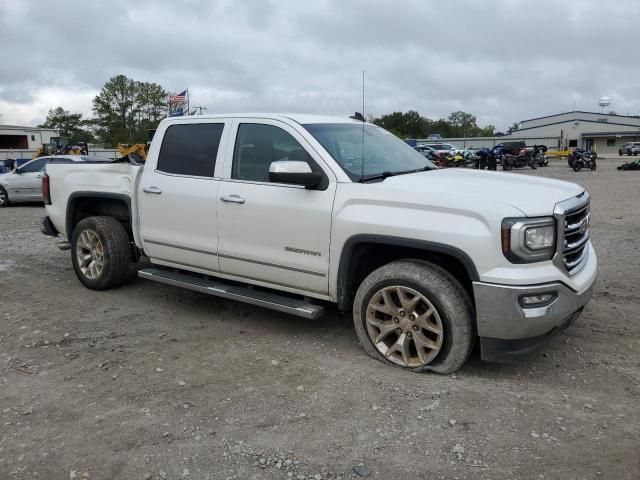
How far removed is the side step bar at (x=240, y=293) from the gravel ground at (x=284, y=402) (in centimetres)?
36

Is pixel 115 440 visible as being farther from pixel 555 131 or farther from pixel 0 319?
pixel 555 131

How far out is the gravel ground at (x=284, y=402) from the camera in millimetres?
2965

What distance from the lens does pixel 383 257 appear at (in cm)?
434

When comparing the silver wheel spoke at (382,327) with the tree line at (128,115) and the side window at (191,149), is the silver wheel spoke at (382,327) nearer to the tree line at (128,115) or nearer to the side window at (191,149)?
the side window at (191,149)

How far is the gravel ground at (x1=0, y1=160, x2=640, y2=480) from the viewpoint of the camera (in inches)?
117

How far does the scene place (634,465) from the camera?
286cm

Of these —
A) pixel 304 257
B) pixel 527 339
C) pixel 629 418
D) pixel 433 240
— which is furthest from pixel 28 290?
pixel 629 418

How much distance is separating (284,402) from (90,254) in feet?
11.5

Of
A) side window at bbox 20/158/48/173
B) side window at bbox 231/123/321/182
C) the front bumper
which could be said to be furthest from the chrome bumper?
side window at bbox 20/158/48/173

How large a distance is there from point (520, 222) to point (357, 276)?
4.59 ft

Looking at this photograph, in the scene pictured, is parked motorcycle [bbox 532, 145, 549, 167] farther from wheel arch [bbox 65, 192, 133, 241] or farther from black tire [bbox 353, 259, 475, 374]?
black tire [bbox 353, 259, 475, 374]

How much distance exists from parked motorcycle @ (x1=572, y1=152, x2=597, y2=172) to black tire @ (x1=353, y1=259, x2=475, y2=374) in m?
29.9

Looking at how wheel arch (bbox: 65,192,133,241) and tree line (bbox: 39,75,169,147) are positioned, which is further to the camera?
tree line (bbox: 39,75,169,147)

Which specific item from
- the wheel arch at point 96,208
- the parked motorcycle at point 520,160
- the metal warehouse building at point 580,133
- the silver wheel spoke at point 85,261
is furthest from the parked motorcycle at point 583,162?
the metal warehouse building at point 580,133
